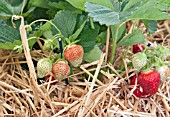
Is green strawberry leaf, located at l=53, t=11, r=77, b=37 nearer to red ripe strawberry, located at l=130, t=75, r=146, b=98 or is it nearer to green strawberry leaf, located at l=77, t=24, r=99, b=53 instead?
green strawberry leaf, located at l=77, t=24, r=99, b=53

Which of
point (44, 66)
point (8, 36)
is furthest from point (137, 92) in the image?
point (8, 36)

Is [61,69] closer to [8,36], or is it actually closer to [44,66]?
[44,66]

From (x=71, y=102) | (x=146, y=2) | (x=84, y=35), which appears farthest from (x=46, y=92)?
(x=146, y=2)

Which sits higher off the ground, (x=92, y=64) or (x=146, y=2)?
(x=146, y=2)

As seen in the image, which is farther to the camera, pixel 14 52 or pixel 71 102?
pixel 14 52

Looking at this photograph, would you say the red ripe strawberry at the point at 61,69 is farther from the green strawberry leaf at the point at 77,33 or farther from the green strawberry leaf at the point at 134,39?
the green strawberry leaf at the point at 134,39

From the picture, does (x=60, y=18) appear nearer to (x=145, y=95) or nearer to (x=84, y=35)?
(x=84, y=35)
